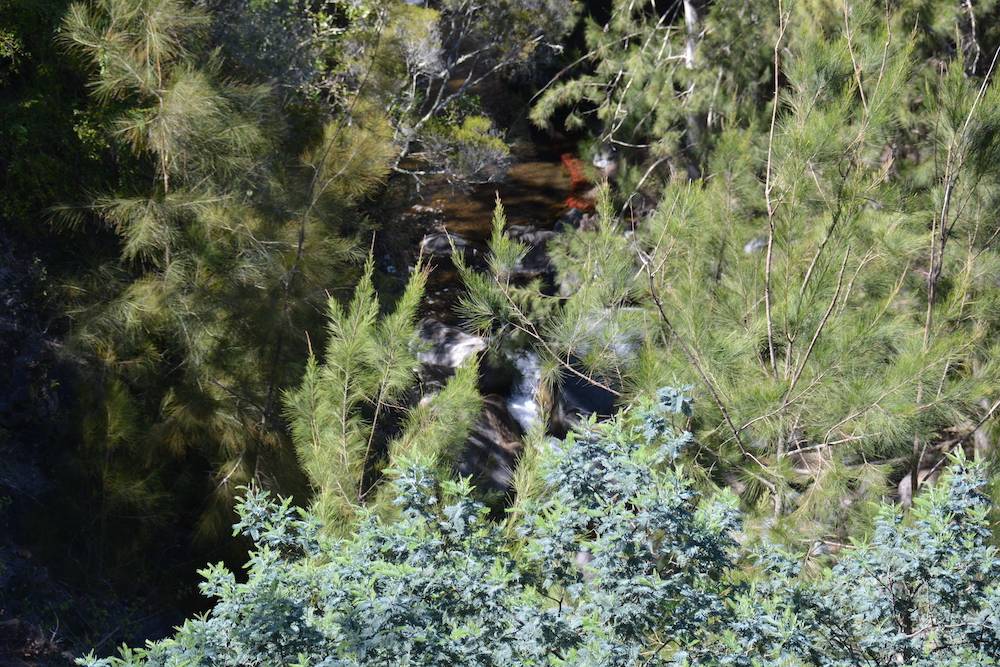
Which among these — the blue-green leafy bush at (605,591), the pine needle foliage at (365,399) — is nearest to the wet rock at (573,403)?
the pine needle foliage at (365,399)

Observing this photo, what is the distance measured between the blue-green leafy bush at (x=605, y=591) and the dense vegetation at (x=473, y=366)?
1cm

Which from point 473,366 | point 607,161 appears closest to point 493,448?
point 473,366

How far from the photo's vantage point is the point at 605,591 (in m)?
2.64

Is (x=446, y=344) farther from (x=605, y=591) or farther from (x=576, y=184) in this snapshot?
(x=605, y=591)

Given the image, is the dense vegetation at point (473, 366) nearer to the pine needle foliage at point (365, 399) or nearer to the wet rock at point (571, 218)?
the pine needle foliage at point (365, 399)

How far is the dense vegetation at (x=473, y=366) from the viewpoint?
2742 millimetres

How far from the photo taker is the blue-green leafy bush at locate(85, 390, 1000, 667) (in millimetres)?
2578

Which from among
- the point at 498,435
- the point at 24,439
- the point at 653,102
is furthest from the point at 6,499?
the point at 653,102

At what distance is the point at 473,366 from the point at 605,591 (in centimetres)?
224

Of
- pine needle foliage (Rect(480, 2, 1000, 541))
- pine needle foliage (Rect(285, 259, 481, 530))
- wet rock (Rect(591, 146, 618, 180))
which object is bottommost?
wet rock (Rect(591, 146, 618, 180))

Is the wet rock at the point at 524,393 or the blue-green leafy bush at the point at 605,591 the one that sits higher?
the blue-green leafy bush at the point at 605,591

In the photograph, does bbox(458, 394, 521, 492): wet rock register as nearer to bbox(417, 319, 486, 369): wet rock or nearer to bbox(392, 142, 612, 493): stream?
bbox(392, 142, 612, 493): stream

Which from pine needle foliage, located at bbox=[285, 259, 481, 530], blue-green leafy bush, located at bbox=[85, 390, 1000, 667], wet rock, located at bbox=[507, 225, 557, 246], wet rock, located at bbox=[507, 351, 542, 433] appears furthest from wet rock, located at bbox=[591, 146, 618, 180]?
blue-green leafy bush, located at bbox=[85, 390, 1000, 667]

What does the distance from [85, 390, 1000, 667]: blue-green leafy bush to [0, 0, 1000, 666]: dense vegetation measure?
14 millimetres
